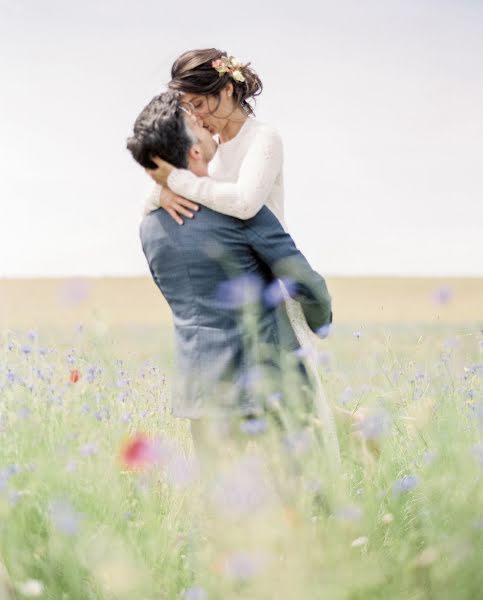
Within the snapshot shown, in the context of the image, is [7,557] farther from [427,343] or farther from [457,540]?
[427,343]

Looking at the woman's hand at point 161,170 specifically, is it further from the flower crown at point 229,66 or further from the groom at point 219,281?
the flower crown at point 229,66

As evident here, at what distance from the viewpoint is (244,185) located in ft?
8.56

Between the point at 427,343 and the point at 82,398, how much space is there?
1334mm

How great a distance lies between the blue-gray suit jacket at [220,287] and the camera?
2.62 m

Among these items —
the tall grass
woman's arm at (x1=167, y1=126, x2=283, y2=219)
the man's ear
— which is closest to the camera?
the tall grass

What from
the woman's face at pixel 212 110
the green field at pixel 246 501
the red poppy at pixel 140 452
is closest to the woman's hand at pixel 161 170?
the green field at pixel 246 501

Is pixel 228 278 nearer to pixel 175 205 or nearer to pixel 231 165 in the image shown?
pixel 175 205

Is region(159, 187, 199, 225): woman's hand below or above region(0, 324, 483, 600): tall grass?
above

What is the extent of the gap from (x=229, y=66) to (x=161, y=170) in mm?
811

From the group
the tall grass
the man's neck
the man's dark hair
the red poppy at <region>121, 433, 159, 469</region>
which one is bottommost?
the tall grass

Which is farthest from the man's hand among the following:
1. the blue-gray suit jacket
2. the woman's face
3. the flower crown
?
the flower crown

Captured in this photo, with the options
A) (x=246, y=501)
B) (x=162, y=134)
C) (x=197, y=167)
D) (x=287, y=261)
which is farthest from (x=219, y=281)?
(x=246, y=501)

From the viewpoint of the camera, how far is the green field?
202 centimetres

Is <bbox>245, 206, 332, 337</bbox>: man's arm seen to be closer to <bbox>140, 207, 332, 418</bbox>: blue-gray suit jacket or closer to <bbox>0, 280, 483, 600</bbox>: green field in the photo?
<bbox>140, 207, 332, 418</bbox>: blue-gray suit jacket
